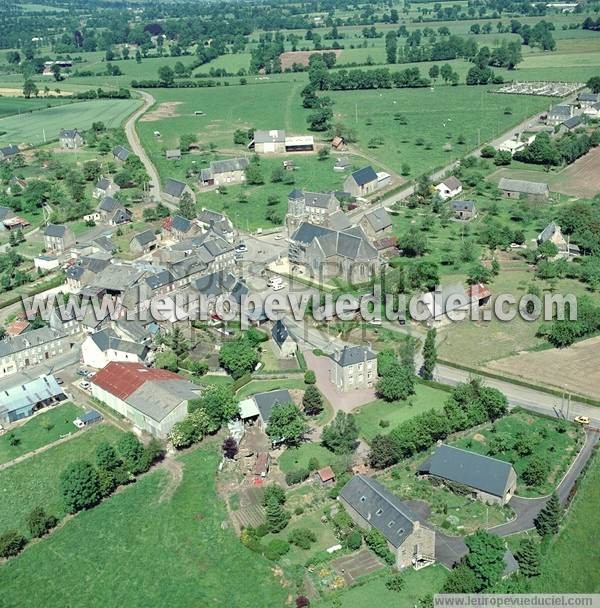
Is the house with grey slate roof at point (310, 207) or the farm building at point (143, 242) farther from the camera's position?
the house with grey slate roof at point (310, 207)

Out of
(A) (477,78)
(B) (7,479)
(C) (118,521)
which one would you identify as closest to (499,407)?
(C) (118,521)

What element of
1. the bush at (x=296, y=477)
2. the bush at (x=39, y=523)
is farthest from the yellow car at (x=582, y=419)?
the bush at (x=39, y=523)

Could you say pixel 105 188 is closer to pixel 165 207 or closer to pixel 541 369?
pixel 165 207

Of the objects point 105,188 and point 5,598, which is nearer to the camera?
point 5,598

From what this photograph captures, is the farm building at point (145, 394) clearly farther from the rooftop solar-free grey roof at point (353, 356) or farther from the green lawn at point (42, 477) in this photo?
the rooftop solar-free grey roof at point (353, 356)

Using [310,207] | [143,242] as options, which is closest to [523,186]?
[310,207]

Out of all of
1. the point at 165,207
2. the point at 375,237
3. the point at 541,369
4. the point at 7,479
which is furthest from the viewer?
the point at 165,207
